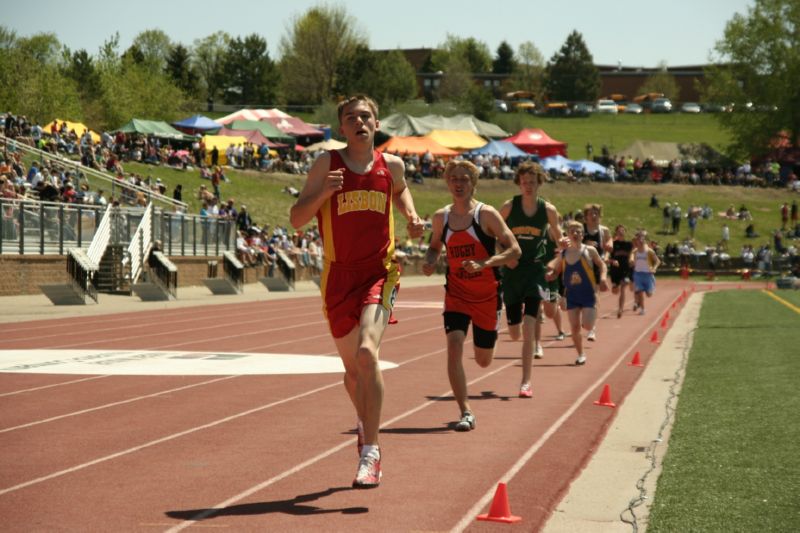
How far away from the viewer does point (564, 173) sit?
7150cm

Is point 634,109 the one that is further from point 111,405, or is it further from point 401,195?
point 401,195

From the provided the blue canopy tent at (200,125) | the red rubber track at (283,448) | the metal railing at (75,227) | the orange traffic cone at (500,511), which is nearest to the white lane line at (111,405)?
the red rubber track at (283,448)

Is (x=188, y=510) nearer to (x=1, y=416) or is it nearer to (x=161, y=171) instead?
(x=1, y=416)

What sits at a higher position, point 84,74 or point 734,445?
point 84,74

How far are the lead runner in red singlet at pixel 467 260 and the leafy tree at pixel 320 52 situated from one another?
11305 cm

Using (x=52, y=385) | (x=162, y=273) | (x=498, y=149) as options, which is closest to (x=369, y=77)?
(x=498, y=149)

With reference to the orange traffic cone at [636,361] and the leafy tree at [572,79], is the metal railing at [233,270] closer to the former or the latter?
the orange traffic cone at [636,361]

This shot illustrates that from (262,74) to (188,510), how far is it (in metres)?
127

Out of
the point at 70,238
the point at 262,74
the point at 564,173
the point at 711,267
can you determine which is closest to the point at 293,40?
the point at 262,74

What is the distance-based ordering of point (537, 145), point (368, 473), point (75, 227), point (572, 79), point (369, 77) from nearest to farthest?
1. point (368, 473)
2. point (75, 227)
3. point (537, 145)
4. point (369, 77)
5. point (572, 79)

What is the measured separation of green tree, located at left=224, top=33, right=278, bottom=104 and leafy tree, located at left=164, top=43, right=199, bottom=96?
21.0 ft

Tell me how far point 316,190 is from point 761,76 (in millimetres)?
91313

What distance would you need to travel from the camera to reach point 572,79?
151 meters

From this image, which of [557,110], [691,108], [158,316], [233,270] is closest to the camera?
[158,316]
